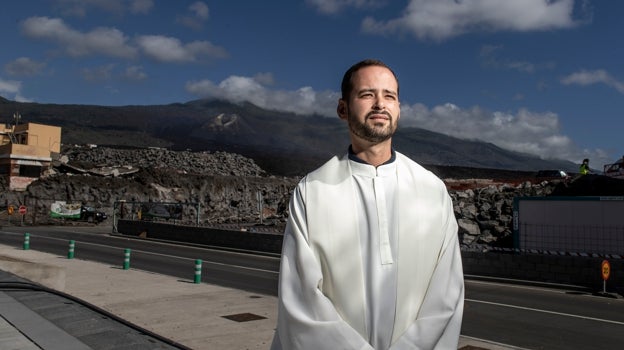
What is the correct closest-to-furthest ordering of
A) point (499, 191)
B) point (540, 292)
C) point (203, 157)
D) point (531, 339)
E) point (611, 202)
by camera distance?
point (531, 339) < point (540, 292) < point (611, 202) < point (499, 191) < point (203, 157)

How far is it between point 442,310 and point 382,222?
17.5 inches

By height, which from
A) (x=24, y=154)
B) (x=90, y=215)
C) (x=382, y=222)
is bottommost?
(x=90, y=215)

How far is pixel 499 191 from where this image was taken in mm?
31469

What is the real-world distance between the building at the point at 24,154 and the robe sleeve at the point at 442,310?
58.6m

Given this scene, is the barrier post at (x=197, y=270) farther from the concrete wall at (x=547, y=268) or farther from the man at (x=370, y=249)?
the man at (x=370, y=249)

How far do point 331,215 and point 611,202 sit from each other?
1856cm

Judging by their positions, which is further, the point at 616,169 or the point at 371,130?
the point at 616,169

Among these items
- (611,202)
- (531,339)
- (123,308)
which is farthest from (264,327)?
(611,202)

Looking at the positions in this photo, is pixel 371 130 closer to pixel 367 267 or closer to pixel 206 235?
pixel 367 267

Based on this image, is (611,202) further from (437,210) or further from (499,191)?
(437,210)

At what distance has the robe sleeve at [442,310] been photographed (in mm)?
2154

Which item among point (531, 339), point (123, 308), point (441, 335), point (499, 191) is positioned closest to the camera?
point (441, 335)

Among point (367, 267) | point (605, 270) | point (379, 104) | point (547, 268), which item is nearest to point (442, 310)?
point (367, 267)

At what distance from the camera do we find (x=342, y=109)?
2531 millimetres
